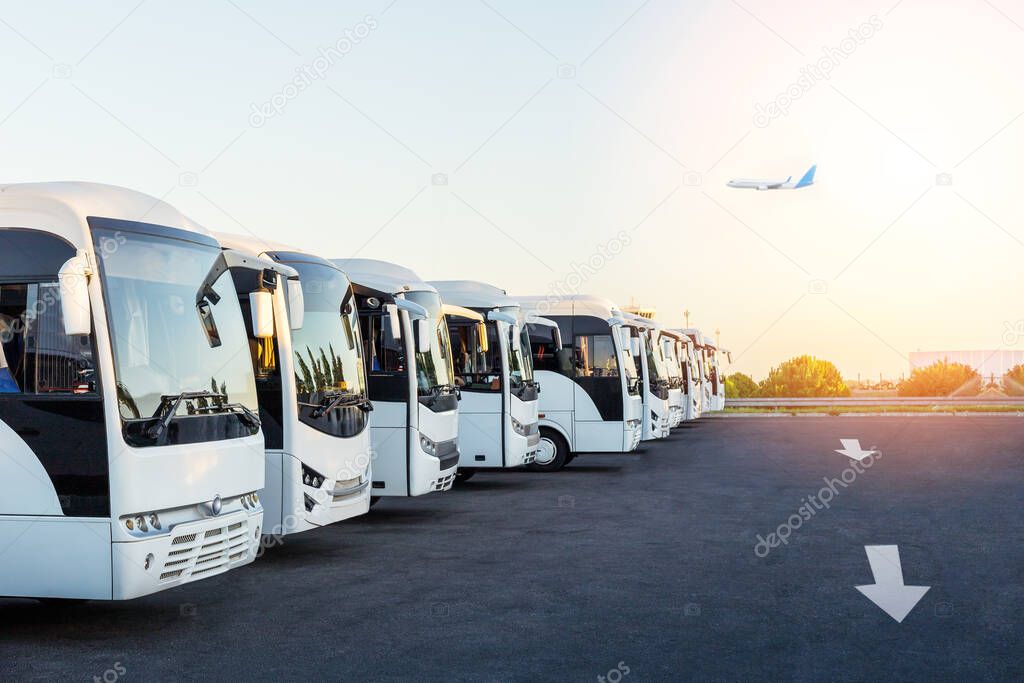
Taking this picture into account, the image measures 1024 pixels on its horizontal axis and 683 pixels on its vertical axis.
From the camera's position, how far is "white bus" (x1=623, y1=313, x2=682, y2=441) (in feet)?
69.9

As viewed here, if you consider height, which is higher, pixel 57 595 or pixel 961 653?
pixel 57 595

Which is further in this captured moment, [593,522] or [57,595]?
[593,522]

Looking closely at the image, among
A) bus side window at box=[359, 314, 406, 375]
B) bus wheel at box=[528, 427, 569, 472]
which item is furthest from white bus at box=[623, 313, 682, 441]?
bus side window at box=[359, 314, 406, 375]

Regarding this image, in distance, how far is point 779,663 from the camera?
620 centimetres

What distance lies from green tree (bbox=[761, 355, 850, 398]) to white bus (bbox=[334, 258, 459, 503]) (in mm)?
60732

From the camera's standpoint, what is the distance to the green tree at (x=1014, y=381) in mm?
61344

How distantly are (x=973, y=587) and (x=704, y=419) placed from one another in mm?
33406

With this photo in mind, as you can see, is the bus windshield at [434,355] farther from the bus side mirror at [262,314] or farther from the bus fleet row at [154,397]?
the bus side mirror at [262,314]

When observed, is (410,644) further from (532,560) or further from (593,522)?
(593,522)

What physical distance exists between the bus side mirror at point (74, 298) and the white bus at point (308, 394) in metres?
2.15

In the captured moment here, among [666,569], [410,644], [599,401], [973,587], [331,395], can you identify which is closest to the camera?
[410,644]

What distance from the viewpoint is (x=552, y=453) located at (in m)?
19.5

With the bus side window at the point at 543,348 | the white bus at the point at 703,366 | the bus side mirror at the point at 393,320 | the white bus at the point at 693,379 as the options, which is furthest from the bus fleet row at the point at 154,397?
the white bus at the point at 703,366

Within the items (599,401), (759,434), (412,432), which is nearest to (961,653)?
(412,432)
